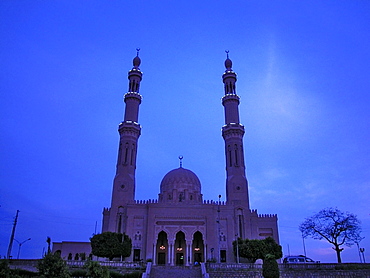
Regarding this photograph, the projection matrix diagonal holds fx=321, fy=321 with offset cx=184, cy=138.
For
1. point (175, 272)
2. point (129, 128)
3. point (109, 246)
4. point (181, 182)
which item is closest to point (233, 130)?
point (181, 182)

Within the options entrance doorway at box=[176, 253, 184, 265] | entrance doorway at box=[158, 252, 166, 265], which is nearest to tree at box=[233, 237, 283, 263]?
entrance doorway at box=[176, 253, 184, 265]

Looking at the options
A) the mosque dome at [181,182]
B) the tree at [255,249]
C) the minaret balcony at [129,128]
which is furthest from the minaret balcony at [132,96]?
the tree at [255,249]

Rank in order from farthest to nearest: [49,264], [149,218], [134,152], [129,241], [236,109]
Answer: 1. [236,109]
2. [134,152]
3. [149,218]
4. [129,241]
5. [49,264]

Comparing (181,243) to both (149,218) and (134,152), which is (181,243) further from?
(134,152)

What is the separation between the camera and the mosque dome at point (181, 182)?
52.6 meters

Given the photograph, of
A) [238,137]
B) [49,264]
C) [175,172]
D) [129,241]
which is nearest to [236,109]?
[238,137]

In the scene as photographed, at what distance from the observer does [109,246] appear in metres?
38.4

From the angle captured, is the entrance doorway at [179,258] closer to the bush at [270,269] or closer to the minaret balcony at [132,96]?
the bush at [270,269]

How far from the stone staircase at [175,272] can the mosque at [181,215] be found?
31.9ft

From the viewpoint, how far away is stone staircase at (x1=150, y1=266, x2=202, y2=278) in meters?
28.6

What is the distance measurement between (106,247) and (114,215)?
28.7 feet

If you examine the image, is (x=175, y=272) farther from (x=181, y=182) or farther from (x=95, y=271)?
(x=181, y=182)

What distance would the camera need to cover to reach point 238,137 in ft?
176

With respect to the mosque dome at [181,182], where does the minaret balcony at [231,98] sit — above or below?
above
